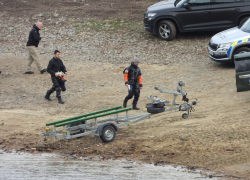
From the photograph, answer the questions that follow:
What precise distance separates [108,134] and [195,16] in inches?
359

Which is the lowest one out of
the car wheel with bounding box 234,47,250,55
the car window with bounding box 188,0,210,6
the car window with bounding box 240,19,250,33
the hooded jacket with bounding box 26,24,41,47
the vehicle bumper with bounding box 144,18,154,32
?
the car wheel with bounding box 234,47,250,55

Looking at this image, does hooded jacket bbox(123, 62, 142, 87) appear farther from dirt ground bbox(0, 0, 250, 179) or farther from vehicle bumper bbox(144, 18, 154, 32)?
vehicle bumper bbox(144, 18, 154, 32)

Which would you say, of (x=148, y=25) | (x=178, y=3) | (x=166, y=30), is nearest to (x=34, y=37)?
(x=148, y=25)

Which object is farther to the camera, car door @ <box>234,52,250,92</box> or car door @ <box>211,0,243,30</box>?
car door @ <box>211,0,243,30</box>

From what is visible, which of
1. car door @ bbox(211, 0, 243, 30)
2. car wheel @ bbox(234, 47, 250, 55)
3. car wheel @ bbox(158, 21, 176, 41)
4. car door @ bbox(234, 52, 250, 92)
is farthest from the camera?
car wheel @ bbox(158, 21, 176, 41)

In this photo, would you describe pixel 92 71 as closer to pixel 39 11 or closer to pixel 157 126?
pixel 157 126

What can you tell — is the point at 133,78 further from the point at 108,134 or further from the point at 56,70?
the point at 108,134

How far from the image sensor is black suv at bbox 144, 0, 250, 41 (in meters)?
15.0

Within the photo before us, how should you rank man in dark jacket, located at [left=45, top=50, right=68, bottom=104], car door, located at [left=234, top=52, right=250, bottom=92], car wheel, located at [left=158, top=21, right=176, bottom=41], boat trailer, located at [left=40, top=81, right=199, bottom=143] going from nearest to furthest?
1. boat trailer, located at [left=40, top=81, right=199, bottom=143]
2. car door, located at [left=234, top=52, right=250, bottom=92]
3. man in dark jacket, located at [left=45, top=50, right=68, bottom=104]
4. car wheel, located at [left=158, top=21, right=176, bottom=41]

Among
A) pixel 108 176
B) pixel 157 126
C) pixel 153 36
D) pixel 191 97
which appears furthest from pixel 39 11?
pixel 108 176

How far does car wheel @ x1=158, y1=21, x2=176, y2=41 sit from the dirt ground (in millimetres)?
341

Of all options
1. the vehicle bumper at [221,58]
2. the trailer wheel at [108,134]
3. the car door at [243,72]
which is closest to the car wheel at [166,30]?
the vehicle bumper at [221,58]

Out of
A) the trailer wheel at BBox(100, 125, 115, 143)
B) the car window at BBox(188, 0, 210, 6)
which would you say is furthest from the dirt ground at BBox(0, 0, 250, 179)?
the car window at BBox(188, 0, 210, 6)

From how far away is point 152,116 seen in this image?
30.9ft
